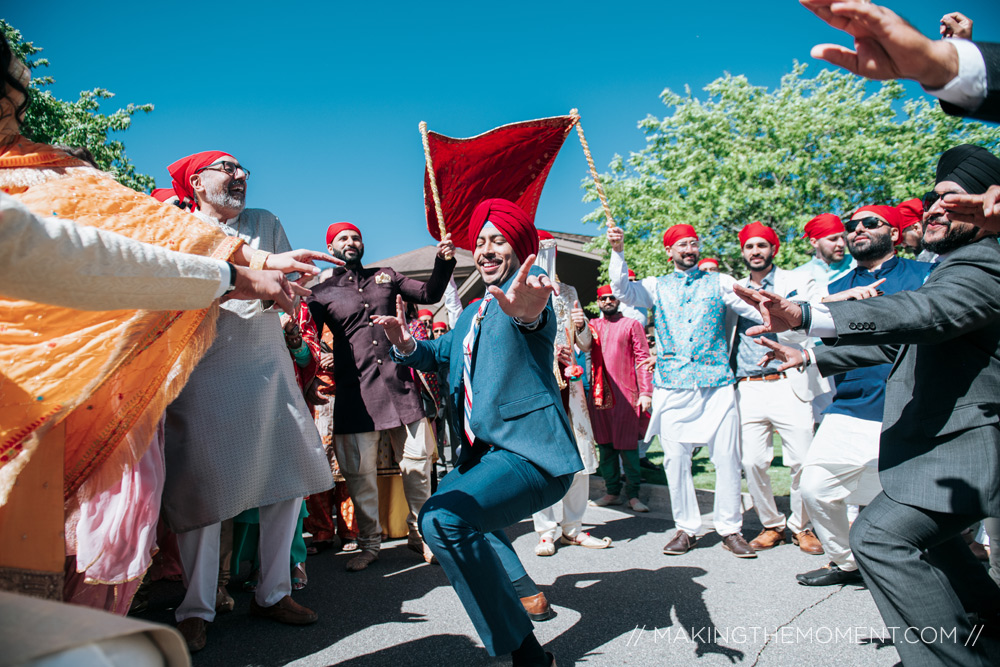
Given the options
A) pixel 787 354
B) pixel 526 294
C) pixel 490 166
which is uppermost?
pixel 490 166

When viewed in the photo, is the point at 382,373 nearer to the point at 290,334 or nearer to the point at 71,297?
the point at 290,334

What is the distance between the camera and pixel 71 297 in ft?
5.14

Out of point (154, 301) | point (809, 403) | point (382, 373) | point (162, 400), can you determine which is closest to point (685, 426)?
point (809, 403)

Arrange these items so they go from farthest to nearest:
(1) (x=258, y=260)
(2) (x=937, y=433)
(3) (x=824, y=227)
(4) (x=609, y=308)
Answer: (4) (x=609, y=308) < (3) (x=824, y=227) < (1) (x=258, y=260) < (2) (x=937, y=433)

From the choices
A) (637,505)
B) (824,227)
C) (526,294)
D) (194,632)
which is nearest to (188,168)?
(526,294)

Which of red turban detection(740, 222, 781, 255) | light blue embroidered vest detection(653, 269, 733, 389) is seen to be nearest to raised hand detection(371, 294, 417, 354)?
light blue embroidered vest detection(653, 269, 733, 389)

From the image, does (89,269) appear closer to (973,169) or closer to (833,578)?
(973,169)

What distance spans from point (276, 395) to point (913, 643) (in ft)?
9.90

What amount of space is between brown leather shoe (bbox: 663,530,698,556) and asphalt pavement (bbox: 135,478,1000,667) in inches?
3.6

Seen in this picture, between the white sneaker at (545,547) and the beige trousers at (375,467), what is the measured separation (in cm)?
94

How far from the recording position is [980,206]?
79.4 inches

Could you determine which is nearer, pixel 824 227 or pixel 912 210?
pixel 912 210

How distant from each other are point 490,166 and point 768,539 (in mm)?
3496

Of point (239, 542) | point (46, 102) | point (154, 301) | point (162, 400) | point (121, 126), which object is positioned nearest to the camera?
point (154, 301)
